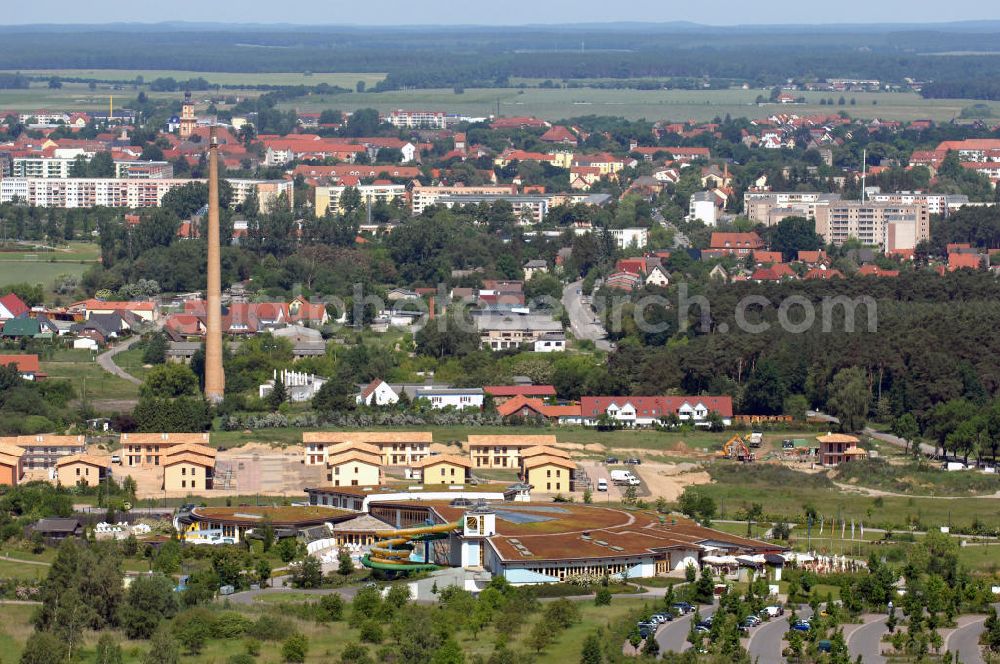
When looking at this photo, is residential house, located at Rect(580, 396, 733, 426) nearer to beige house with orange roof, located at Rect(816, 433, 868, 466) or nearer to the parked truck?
beige house with orange roof, located at Rect(816, 433, 868, 466)

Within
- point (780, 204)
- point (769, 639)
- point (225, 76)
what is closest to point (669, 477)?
point (769, 639)

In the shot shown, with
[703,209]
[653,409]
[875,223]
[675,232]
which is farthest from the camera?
[703,209]

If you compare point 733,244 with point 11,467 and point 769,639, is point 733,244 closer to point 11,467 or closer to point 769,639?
point 11,467

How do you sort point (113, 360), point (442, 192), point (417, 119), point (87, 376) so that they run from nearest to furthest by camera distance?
1. point (87, 376)
2. point (113, 360)
3. point (442, 192)
4. point (417, 119)

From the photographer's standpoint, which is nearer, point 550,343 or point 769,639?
point 769,639

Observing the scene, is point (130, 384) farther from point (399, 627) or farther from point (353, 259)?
point (399, 627)

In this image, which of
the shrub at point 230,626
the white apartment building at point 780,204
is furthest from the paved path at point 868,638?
the white apartment building at point 780,204
